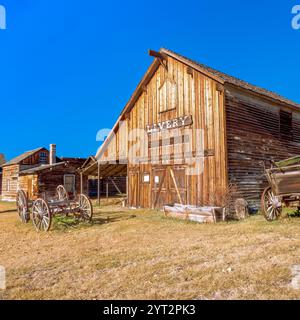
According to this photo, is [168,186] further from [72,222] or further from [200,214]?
[72,222]

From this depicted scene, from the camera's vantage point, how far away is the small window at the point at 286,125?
1616 cm

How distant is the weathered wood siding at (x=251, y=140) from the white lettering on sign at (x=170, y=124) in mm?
2182

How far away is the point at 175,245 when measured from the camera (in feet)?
25.4

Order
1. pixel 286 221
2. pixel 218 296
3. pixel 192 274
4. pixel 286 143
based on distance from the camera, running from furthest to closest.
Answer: pixel 286 143 < pixel 286 221 < pixel 192 274 < pixel 218 296

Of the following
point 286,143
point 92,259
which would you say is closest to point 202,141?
point 286,143

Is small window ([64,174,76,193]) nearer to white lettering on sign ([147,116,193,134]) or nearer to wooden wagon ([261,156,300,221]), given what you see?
white lettering on sign ([147,116,193,134])

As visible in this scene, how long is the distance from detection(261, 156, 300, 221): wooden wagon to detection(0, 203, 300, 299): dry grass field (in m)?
0.59

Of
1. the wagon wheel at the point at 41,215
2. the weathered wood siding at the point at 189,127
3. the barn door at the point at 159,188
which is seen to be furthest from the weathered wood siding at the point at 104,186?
the wagon wheel at the point at 41,215

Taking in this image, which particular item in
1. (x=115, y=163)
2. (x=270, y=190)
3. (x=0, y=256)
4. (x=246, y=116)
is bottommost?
(x=0, y=256)

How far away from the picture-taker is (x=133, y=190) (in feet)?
59.2

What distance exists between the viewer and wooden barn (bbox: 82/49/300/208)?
1354 cm

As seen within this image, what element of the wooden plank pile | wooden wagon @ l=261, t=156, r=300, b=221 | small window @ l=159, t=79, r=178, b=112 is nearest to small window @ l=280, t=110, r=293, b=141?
small window @ l=159, t=79, r=178, b=112

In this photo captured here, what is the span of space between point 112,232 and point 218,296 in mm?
6351
